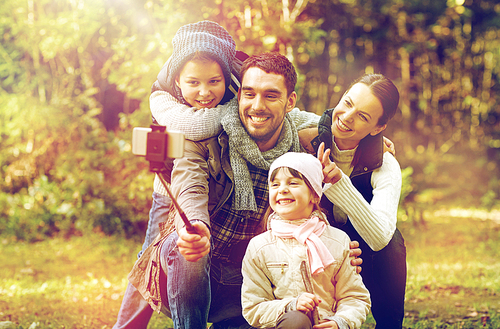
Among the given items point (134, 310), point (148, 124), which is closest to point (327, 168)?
point (134, 310)

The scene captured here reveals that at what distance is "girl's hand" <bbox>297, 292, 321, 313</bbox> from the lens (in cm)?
192

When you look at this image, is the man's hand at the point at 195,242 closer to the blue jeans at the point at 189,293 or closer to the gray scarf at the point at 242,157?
the blue jeans at the point at 189,293

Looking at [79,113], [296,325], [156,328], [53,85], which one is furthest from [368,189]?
[53,85]

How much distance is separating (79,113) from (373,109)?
17.1 ft

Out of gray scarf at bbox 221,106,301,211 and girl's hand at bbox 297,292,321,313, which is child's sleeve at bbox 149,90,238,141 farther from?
girl's hand at bbox 297,292,321,313

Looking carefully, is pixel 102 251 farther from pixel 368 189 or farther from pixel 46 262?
pixel 368 189

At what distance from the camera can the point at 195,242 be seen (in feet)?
6.78

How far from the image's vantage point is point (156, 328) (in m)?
3.51

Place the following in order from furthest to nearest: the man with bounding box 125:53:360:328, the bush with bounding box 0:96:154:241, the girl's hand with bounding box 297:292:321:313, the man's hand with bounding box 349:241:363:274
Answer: the bush with bounding box 0:96:154:241
the man with bounding box 125:53:360:328
the man's hand with bounding box 349:241:363:274
the girl's hand with bounding box 297:292:321:313

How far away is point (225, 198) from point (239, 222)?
17 cm

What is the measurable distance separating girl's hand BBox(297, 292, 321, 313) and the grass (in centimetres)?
189

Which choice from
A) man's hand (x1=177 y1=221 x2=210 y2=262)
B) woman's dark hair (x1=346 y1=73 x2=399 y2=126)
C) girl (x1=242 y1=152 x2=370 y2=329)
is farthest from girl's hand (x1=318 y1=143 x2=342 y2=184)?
man's hand (x1=177 y1=221 x2=210 y2=262)

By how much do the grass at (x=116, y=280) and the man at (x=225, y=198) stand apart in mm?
1195

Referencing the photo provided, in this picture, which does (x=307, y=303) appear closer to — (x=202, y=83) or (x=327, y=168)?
(x=327, y=168)
